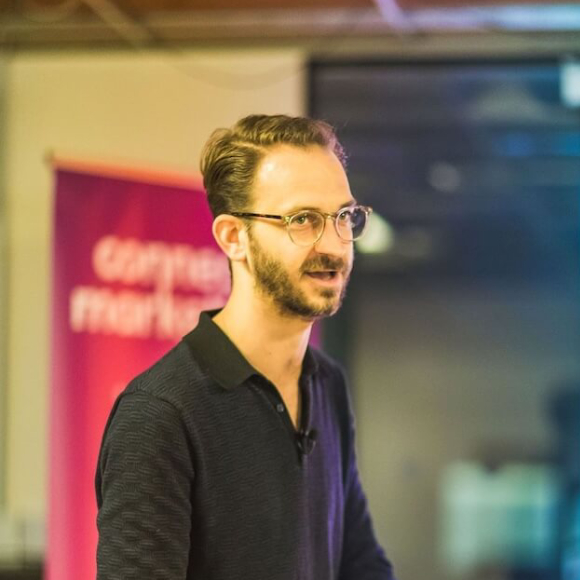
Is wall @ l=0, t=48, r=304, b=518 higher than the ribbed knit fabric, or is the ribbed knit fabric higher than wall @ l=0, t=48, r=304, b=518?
wall @ l=0, t=48, r=304, b=518

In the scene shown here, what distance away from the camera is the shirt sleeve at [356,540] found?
163cm

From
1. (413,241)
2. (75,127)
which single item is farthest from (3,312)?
(413,241)

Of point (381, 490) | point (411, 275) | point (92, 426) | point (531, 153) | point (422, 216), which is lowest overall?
point (381, 490)

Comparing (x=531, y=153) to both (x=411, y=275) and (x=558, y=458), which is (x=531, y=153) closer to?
(x=411, y=275)

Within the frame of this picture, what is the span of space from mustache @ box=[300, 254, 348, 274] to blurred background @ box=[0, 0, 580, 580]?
245 cm

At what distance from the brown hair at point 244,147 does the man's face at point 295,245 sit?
0.06 ft

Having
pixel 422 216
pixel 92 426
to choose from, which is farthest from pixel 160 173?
pixel 422 216

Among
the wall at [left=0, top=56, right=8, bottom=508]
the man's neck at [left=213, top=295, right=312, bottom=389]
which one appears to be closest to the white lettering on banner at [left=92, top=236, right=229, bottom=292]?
the wall at [left=0, top=56, right=8, bottom=508]

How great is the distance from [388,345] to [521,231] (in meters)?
0.73

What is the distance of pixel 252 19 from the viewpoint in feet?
11.8

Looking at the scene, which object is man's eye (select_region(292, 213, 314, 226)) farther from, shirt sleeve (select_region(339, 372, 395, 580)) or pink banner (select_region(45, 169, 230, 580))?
pink banner (select_region(45, 169, 230, 580))

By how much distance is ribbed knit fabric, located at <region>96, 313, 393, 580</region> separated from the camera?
121cm

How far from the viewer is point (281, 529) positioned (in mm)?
1364

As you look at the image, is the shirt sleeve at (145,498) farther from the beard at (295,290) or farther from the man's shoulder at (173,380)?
the beard at (295,290)
